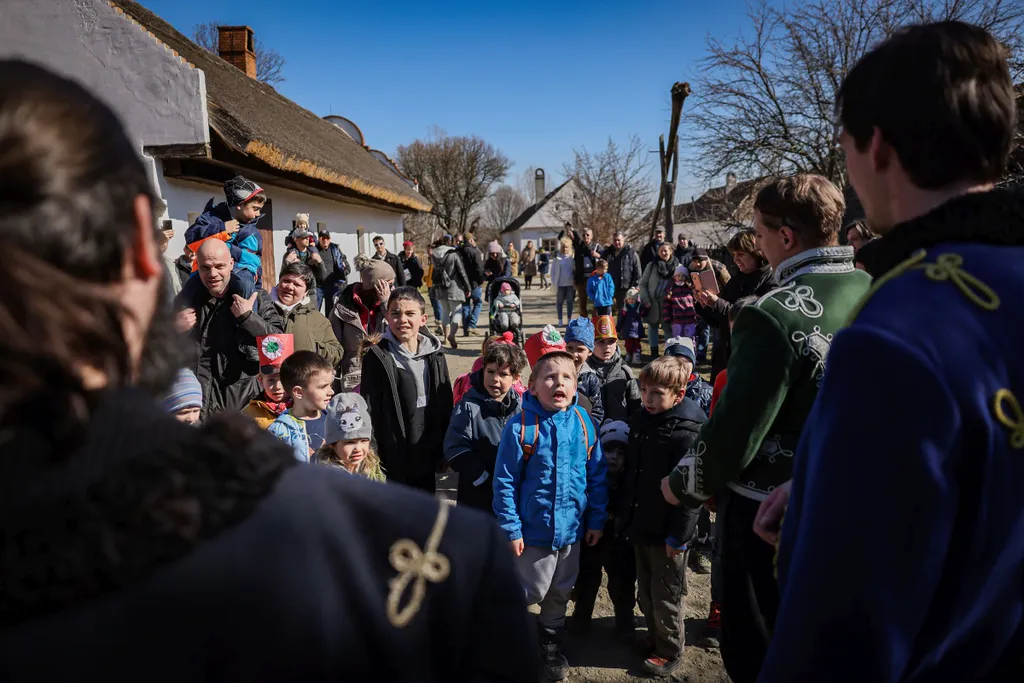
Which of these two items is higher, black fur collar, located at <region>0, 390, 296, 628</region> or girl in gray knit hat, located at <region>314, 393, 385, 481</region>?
black fur collar, located at <region>0, 390, 296, 628</region>

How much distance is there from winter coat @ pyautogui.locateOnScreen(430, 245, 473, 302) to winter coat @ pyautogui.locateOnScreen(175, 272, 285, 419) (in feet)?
22.2

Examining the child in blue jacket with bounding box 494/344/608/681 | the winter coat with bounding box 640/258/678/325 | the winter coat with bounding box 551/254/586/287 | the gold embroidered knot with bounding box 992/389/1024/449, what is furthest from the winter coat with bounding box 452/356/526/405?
the winter coat with bounding box 551/254/586/287

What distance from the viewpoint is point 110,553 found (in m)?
0.60

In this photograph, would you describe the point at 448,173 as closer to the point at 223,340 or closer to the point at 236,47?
the point at 236,47

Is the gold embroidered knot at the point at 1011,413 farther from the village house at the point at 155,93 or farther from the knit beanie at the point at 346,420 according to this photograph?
the village house at the point at 155,93

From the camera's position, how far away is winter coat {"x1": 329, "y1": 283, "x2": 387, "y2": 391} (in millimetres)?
5426

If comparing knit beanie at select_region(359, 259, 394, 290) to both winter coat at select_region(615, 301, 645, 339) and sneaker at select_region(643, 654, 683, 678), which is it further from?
winter coat at select_region(615, 301, 645, 339)

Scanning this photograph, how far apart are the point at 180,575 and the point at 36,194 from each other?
36 centimetres

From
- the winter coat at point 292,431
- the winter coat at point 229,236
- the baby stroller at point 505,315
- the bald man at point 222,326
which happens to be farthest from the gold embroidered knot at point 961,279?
the baby stroller at point 505,315

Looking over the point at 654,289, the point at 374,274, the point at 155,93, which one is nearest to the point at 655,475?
the point at 374,274

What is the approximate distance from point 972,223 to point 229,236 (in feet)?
15.0

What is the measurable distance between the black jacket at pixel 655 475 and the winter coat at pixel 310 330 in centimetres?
230

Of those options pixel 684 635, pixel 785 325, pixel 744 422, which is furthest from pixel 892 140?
pixel 684 635

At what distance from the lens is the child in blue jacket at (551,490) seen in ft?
10.2
